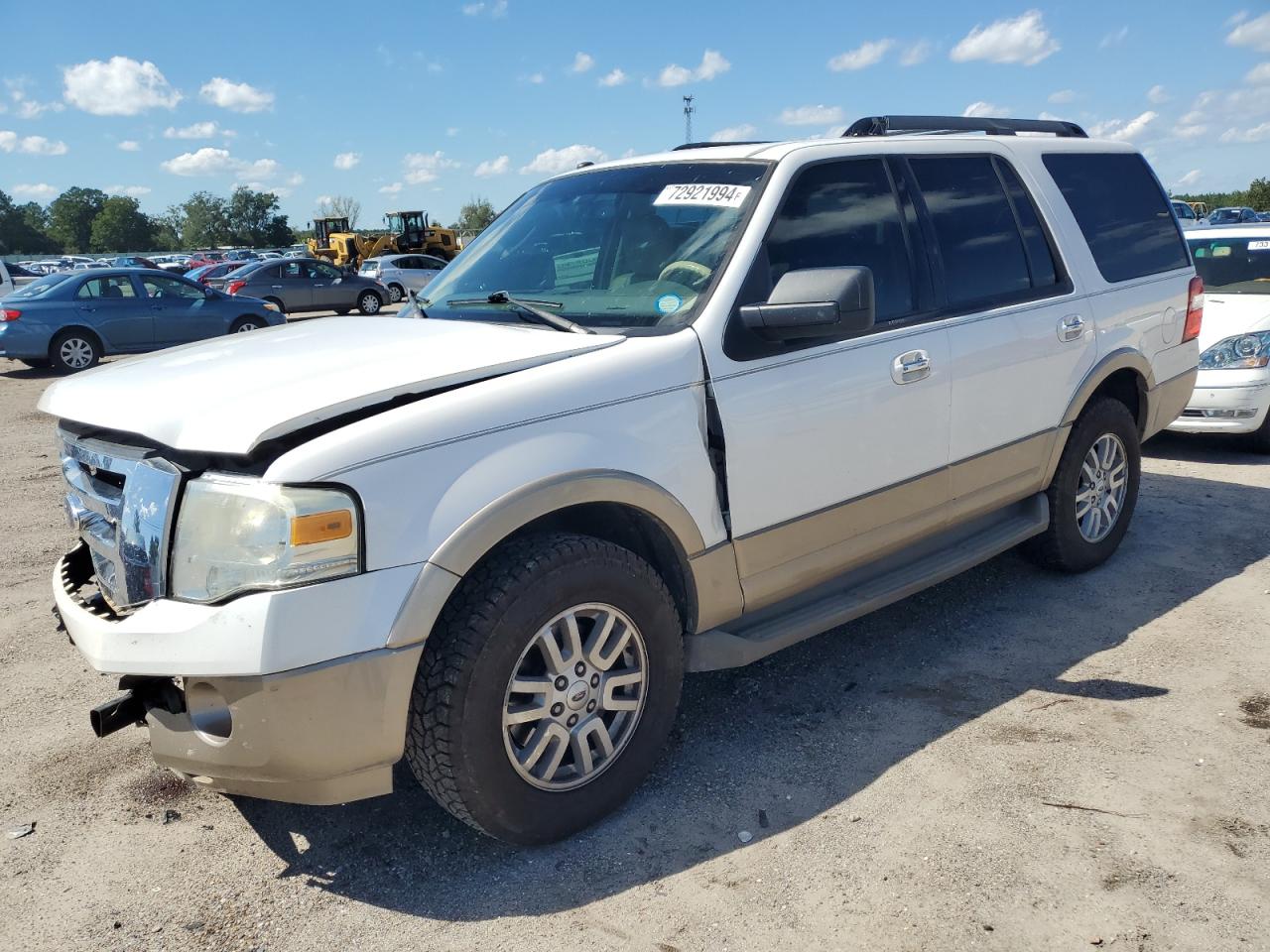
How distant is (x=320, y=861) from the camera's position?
115 inches

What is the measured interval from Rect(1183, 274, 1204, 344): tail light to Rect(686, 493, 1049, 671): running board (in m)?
1.52

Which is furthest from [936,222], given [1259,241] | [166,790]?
[1259,241]

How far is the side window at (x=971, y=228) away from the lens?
398 centimetres

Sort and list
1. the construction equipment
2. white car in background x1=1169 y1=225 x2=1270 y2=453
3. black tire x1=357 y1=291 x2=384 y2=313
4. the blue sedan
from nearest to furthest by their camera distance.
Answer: white car in background x1=1169 y1=225 x2=1270 y2=453, the blue sedan, black tire x1=357 y1=291 x2=384 y2=313, the construction equipment

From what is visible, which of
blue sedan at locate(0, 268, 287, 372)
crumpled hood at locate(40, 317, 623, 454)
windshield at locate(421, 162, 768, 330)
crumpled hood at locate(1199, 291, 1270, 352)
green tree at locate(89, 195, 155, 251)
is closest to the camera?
crumpled hood at locate(40, 317, 623, 454)

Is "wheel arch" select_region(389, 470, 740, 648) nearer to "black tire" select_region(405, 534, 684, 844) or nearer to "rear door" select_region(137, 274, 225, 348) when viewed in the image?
"black tire" select_region(405, 534, 684, 844)

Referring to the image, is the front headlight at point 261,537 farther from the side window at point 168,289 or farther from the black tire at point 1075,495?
the side window at point 168,289

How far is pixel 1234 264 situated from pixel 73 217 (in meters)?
131

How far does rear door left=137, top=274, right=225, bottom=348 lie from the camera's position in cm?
1590

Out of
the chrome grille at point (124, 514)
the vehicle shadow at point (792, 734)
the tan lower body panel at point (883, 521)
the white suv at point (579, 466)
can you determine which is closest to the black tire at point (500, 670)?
the white suv at point (579, 466)

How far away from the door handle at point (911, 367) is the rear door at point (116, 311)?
14925 millimetres

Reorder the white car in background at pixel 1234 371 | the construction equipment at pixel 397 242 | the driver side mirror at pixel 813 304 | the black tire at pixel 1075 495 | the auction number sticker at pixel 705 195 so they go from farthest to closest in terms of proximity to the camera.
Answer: the construction equipment at pixel 397 242 < the white car in background at pixel 1234 371 < the black tire at pixel 1075 495 < the auction number sticker at pixel 705 195 < the driver side mirror at pixel 813 304

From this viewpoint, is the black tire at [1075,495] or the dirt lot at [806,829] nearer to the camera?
the dirt lot at [806,829]

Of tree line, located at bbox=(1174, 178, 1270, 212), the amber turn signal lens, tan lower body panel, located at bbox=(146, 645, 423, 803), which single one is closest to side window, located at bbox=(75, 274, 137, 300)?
tan lower body panel, located at bbox=(146, 645, 423, 803)
